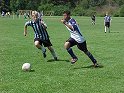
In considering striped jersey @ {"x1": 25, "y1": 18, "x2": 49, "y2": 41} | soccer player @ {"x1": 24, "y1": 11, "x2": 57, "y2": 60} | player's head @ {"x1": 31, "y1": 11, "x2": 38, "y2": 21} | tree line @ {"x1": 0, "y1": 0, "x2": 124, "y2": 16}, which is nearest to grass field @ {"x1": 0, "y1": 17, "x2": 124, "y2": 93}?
soccer player @ {"x1": 24, "y1": 11, "x2": 57, "y2": 60}

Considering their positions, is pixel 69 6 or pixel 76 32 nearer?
pixel 76 32

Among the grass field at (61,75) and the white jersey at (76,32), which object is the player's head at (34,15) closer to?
the grass field at (61,75)

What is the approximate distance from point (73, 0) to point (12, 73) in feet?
429

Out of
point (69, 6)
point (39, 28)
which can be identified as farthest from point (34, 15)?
point (69, 6)

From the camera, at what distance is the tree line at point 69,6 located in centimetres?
12169

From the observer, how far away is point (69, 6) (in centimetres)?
13725

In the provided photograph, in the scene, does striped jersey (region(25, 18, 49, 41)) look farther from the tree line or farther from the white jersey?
the tree line

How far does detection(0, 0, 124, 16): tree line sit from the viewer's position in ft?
399

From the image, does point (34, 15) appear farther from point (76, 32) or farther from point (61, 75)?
point (61, 75)

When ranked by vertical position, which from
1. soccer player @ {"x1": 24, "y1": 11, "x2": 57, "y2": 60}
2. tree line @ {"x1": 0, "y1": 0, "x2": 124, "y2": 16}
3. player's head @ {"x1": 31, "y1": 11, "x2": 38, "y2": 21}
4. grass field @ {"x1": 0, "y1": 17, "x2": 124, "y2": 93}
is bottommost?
tree line @ {"x1": 0, "y1": 0, "x2": 124, "y2": 16}

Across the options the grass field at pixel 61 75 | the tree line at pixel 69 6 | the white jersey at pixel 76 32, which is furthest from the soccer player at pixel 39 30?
the tree line at pixel 69 6

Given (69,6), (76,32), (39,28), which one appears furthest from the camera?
(69,6)

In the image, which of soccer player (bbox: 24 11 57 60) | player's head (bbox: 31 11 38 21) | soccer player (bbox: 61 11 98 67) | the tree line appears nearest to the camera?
soccer player (bbox: 61 11 98 67)

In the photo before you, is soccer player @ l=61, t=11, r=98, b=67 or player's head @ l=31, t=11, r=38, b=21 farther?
player's head @ l=31, t=11, r=38, b=21
